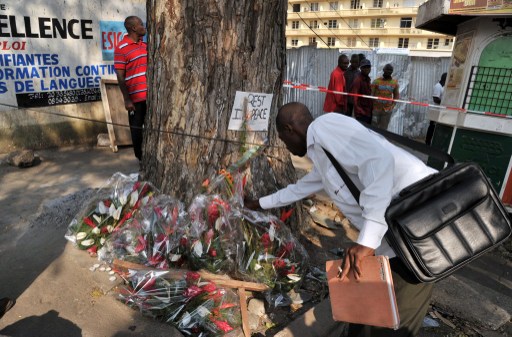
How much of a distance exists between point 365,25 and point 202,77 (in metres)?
57.8

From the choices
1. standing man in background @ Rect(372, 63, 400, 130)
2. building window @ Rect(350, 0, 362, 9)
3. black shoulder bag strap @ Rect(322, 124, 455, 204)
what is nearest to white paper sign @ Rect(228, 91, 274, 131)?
black shoulder bag strap @ Rect(322, 124, 455, 204)

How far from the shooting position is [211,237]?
2.49m

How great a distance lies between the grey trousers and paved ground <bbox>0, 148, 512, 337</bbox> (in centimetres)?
60

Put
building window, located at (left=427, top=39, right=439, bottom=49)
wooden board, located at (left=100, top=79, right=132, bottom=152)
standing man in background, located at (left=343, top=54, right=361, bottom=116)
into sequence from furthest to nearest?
building window, located at (left=427, top=39, right=439, bottom=49) < standing man in background, located at (left=343, top=54, right=361, bottom=116) < wooden board, located at (left=100, top=79, right=132, bottom=152)

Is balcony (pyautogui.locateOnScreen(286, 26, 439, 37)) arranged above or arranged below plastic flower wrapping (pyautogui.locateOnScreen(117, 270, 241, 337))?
above

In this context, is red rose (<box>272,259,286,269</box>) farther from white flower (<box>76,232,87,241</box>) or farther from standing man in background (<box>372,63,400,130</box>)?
standing man in background (<box>372,63,400,130</box>)

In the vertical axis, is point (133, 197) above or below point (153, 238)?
above

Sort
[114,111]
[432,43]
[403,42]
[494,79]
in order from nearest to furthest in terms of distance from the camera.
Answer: [494,79], [114,111], [432,43], [403,42]

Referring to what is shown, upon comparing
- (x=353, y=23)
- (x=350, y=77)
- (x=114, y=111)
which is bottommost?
(x=114, y=111)

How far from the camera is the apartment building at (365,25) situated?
49.9m

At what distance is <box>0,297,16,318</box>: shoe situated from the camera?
2218 mm

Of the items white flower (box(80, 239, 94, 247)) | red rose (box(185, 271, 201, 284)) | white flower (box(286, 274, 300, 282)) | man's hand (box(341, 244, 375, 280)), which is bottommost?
white flower (box(286, 274, 300, 282))

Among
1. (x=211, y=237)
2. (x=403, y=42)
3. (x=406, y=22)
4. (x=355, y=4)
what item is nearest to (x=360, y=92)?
(x=211, y=237)

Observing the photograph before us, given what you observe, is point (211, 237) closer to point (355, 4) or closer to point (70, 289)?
point (70, 289)
